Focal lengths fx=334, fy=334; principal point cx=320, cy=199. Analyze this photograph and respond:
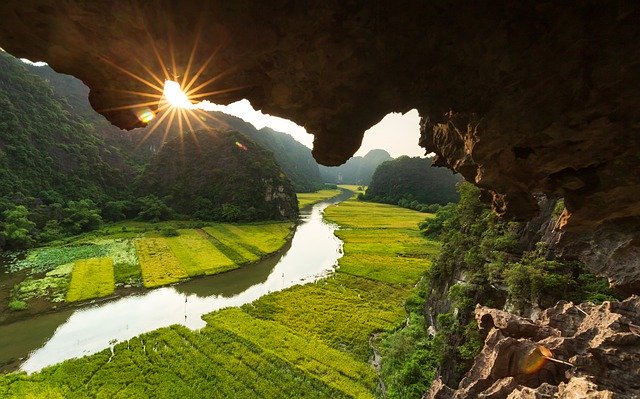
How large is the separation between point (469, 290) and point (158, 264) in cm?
4164

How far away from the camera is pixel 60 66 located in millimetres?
6262

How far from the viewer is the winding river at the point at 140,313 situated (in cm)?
2580

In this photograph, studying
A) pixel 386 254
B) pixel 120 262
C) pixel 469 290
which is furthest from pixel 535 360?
pixel 120 262

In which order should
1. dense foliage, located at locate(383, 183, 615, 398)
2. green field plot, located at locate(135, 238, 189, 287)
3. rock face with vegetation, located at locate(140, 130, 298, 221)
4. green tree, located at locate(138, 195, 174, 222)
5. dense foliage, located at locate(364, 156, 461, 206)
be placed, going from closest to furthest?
dense foliage, located at locate(383, 183, 615, 398), green field plot, located at locate(135, 238, 189, 287), green tree, located at locate(138, 195, 174, 222), rock face with vegetation, located at locate(140, 130, 298, 221), dense foliage, located at locate(364, 156, 461, 206)

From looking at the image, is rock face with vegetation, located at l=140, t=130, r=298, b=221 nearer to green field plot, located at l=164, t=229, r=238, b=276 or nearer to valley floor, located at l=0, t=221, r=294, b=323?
valley floor, located at l=0, t=221, r=294, b=323

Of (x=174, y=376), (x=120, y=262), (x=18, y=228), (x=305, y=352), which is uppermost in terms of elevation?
(x=18, y=228)

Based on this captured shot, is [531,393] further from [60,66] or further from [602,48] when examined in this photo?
[60,66]

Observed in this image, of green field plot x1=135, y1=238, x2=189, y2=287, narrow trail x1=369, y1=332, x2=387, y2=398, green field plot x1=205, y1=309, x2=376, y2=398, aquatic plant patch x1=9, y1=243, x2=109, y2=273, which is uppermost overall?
aquatic plant patch x1=9, y1=243, x2=109, y2=273

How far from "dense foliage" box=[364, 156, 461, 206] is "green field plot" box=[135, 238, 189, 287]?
9771cm

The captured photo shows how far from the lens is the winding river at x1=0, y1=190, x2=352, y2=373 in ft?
84.6

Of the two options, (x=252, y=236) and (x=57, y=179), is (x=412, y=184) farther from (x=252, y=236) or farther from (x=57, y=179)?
(x=57, y=179)

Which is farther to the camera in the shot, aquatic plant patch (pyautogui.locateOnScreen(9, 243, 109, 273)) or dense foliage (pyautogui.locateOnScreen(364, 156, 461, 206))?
dense foliage (pyautogui.locateOnScreen(364, 156, 461, 206))

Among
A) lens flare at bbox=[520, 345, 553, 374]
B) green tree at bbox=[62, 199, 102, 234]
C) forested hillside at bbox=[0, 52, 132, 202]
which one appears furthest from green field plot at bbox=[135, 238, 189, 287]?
lens flare at bbox=[520, 345, 553, 374]

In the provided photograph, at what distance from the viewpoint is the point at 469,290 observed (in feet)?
63.0
